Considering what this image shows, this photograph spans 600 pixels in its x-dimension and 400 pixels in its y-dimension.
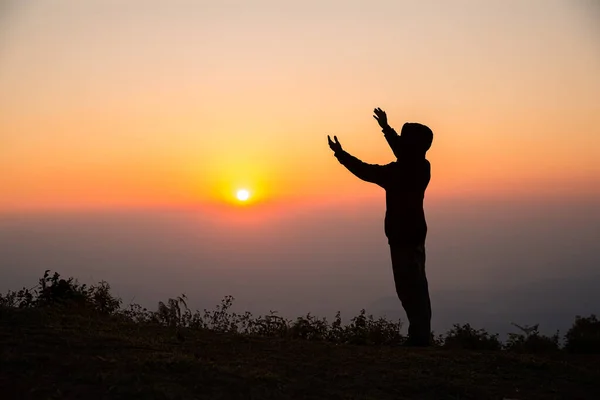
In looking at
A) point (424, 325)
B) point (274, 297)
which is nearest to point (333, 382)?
point (424, 325)

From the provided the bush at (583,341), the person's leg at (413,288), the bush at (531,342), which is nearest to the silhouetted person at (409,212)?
the person's leg at (413,288)

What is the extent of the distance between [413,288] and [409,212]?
1.32 m

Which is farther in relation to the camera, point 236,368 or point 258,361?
point 258,361

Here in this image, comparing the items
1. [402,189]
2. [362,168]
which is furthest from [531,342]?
[362,168]

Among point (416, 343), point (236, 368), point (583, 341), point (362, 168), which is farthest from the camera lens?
point (362, 168)

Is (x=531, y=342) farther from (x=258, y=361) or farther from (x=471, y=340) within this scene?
(x=258, y=361)

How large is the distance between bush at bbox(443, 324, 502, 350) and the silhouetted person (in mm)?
518

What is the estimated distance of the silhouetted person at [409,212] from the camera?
11438 mm

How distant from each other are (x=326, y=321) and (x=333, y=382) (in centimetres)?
481

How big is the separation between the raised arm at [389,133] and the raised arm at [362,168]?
41 cm

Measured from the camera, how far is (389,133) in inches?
465

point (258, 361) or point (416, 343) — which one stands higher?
point (416, 343)

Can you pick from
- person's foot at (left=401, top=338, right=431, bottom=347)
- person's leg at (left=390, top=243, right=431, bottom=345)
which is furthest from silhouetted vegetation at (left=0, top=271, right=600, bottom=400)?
person's leg at (left=390, top=243, right=431, bottom=345)

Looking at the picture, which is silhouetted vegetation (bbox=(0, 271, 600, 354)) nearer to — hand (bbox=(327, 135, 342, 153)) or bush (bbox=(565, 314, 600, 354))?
bush (bbox=(565, 314, 600, 354))
